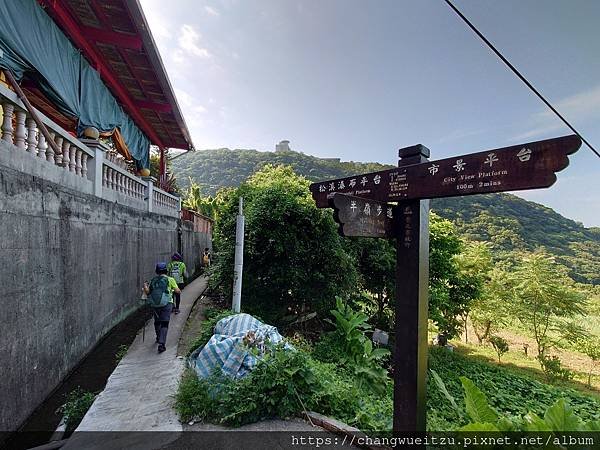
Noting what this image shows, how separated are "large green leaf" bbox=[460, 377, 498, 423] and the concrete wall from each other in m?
4.46

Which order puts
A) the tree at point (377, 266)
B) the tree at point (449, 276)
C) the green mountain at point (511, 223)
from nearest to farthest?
1. the tree at point (377, 266)
2. the tree at point (449, 276)
3. the green mountain at point (511, 223)

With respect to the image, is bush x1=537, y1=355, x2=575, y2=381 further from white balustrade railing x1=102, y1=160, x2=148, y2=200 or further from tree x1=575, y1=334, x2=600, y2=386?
white balustrade railing x1=102, y1=160, x2=148, y2=200

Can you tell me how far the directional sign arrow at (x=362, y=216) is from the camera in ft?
8.88

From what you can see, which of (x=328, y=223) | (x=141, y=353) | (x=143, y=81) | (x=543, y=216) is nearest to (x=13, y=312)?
(x=141, y=353)

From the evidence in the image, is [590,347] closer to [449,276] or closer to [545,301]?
[545,301]

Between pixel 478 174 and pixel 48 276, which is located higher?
pixel 478 174

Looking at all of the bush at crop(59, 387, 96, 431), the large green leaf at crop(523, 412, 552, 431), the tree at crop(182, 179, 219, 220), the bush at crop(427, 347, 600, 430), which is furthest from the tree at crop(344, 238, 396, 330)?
the tree at crop(182, 179, 219, 220)

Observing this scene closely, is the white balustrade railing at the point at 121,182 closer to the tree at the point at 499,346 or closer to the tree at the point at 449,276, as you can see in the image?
the tree at the point at 449,276

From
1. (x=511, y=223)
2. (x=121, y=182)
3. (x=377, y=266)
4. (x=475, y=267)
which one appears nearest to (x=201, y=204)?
(x=121, y=182)

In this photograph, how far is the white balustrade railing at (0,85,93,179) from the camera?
359cm

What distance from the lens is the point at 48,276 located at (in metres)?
3.94

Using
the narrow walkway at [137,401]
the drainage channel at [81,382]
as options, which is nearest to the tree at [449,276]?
the narrow walkway at [137,401]

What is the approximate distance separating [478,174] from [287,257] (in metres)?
5.45

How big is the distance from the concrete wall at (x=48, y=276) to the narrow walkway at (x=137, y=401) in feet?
2.24
